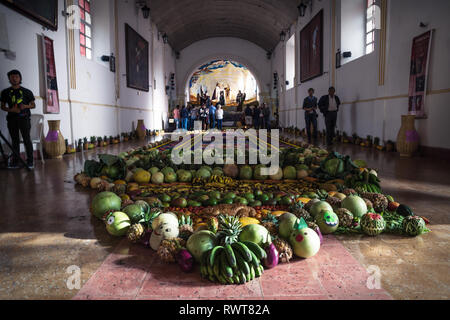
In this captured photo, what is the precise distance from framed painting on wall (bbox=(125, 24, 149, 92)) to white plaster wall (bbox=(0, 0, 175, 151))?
31 centimetres

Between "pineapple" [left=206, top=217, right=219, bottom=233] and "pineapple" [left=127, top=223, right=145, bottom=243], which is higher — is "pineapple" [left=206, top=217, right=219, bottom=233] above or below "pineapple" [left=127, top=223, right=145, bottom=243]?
above

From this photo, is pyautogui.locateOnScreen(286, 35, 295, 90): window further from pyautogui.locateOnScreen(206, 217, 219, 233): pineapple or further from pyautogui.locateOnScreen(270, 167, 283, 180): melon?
pyautogui.locateOnScreen(206, 217, 219, 233): pineapple

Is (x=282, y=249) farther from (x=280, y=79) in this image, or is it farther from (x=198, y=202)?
(x=280, y=79)

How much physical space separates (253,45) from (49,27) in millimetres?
22344

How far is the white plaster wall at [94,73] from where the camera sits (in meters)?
7.55

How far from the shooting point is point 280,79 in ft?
79.8

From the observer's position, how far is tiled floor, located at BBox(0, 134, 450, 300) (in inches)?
68.5

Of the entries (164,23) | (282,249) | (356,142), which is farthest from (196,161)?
(164,23)

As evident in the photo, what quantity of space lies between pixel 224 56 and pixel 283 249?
2814 cm

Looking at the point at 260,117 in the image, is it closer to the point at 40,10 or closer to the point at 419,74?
the point at 419,74

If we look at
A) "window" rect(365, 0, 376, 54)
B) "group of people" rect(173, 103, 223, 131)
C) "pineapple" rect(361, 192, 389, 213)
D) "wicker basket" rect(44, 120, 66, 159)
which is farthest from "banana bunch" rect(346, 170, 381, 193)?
"group of people" rect(173, 103, 223, 131)

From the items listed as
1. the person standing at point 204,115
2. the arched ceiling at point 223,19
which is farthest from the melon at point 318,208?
the person standing at point 204,115

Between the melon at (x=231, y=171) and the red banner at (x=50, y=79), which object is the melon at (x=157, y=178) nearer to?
the melon at (x=231, y=171)

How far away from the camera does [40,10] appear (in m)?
7.96
